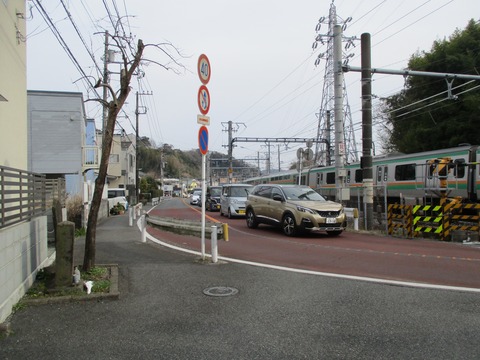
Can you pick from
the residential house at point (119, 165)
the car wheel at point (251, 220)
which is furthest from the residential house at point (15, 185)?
the residential house at point (119, 165)

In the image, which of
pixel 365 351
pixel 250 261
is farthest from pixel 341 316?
pixel 250 261

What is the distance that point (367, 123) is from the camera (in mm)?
15930

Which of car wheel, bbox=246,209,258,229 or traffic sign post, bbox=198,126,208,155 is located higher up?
traffic sign post, bbox=198,126,208,155

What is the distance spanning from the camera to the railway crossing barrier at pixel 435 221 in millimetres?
13000

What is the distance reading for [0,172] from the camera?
5301mm

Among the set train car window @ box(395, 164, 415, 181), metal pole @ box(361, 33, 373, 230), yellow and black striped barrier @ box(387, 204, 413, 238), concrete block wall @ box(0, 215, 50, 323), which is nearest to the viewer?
concrete block wall @ box(0, 215, 50, 323)

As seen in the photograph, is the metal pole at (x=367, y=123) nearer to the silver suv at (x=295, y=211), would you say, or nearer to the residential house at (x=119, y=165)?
the silver suv at (x=295, y=211)

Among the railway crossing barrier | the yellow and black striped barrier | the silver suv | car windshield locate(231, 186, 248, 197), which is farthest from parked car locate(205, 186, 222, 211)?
the railway crossing barrier

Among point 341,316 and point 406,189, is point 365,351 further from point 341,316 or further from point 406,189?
point 406,189

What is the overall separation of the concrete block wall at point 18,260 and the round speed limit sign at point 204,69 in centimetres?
415

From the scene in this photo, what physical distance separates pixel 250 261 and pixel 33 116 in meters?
23.0

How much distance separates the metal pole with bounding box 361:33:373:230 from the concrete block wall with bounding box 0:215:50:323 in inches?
465

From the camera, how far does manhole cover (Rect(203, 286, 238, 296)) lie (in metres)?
6.10

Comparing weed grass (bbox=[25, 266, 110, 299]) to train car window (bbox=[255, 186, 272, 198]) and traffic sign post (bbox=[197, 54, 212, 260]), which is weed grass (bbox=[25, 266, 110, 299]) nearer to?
traffic sign post (bbox=[197, 54, 212, 260])
